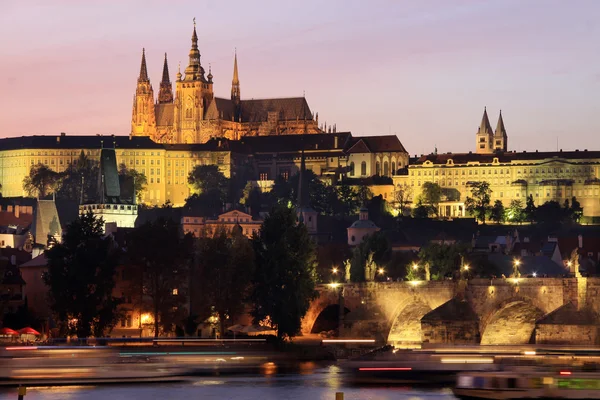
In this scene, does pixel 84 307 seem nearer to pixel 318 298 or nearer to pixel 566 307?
pixel 318 298

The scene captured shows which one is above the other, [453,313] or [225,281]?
[225,281]

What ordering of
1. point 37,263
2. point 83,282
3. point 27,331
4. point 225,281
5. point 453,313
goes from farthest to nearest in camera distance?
point 37,263, point 225,281, point 83,282, point 27,331, point 453,313

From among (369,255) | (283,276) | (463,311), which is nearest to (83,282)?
(283,276)

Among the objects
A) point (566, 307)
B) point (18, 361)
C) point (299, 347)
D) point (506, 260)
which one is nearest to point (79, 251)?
point (299, 347)

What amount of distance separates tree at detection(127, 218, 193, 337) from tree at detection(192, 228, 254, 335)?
111 cm

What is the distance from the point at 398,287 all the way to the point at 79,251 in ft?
58.0

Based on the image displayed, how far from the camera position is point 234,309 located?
95.3 meters

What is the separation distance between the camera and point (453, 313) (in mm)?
86750

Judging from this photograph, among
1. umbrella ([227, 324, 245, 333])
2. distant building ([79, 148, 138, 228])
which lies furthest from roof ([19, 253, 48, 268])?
distant building ([79, 148, 138, 228])

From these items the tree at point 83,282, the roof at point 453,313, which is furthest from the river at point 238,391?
the tree at point 83,282

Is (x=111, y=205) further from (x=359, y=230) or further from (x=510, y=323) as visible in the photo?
(x=510, y=323)

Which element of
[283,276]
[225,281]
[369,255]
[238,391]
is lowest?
[238,391]

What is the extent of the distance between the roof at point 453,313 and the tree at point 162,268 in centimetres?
1461

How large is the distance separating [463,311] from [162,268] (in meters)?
18.0
